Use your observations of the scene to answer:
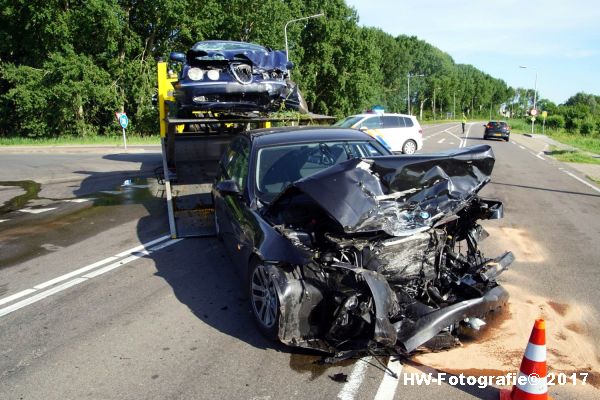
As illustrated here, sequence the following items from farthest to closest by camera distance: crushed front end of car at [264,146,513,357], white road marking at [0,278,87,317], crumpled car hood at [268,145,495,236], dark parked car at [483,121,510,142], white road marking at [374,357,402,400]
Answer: dark parked car at [483,121,510,142]
white road marking at [0,278,87,317]
crumpled car hood at [268,145,495,236]
crushed front end of car at [264,146,513,357]
white road marking at [374,357,402,400]

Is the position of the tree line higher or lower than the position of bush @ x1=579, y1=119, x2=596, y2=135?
higher

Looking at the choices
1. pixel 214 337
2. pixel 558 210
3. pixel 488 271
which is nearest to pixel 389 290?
pixel 488 271

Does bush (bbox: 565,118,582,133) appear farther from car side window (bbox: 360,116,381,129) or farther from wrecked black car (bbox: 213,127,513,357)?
wrecked black car (bbox: 213,127,513,357)

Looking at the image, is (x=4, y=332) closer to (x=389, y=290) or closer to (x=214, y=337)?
(x=214, y=337)

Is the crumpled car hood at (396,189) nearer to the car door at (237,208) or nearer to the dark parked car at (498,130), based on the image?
the car door at (237,208)

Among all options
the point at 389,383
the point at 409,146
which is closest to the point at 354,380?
the point at 389,383

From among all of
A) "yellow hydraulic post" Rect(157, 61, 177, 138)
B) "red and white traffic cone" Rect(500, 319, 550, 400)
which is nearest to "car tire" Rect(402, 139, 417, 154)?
"yellow hydraulic post" Rect(157, 61, 177, 138)

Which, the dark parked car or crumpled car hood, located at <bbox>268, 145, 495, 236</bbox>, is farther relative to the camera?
the dark parked car

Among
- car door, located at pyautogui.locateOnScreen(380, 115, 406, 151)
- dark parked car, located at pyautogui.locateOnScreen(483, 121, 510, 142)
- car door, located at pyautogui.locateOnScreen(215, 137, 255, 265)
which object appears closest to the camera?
car door, located at pyautogui.locateOnScreen(215, 137, 255, 265)

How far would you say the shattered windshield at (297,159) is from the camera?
5.09 metres

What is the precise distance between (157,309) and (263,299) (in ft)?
4.59

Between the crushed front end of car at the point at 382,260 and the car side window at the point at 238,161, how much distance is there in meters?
1.13

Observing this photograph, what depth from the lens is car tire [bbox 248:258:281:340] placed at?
3.76 meters

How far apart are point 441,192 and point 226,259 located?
3.18m
